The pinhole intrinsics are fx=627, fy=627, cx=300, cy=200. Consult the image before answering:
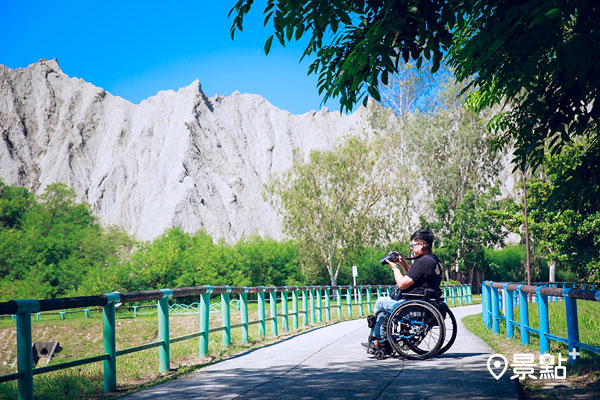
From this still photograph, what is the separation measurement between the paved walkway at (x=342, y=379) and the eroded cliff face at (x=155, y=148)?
74921mm

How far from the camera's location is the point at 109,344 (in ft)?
20.7

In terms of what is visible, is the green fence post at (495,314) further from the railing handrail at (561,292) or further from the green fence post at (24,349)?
the green fence post at (24,349)

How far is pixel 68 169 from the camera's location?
A: 95.6 meters

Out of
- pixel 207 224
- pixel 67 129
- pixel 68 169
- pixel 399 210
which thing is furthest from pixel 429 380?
pixel 67 129

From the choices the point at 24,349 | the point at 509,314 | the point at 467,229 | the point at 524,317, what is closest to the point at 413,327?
the point at 524,317

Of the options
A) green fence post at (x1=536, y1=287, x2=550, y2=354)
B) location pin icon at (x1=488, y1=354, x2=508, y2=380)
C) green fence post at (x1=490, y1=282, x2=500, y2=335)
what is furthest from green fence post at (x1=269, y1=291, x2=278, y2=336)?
green fence post at (x1=536, y1=287, x2=550, y2=354)

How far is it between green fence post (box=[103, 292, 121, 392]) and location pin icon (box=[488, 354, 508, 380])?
3.70m

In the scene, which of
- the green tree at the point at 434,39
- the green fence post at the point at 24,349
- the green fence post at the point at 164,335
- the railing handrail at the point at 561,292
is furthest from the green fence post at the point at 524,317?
the green fence post at the point at 24,349

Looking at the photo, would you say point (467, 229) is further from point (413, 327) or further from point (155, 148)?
point (155, 148)

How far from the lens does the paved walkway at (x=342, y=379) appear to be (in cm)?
518

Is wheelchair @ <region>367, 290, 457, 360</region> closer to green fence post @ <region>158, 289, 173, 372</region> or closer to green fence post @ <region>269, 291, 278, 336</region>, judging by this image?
green fence post @ <region>158, 289, 173, 372</region>

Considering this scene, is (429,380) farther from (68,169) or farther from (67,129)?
(67,129)

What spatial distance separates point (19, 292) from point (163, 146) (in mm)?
41760

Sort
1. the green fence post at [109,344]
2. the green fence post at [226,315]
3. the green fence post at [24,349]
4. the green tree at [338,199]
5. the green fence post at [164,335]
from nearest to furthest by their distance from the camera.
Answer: the green fence post at [24,349] < the green fence post at [109,344] < the green fence post at [164,335] < the green fence post at [226,315] < the green tree at [338,199]
